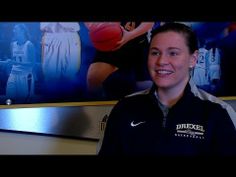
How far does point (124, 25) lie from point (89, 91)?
336 millimetres

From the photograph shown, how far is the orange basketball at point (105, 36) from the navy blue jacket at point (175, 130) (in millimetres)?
338

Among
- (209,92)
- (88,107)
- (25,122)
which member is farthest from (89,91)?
(209,92)

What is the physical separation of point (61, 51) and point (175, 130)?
614 mm

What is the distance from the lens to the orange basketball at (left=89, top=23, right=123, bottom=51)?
1.53 meters

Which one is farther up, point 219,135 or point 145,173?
point 219,135

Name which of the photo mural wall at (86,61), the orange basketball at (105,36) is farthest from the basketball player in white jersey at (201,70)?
the orange basketball at (105,36)

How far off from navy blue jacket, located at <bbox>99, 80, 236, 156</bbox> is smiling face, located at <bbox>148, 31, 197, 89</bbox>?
59mm

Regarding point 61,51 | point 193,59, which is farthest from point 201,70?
point 61,51

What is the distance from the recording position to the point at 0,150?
1570mm

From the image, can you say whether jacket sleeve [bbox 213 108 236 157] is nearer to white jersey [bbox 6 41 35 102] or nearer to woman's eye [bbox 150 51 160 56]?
woman's eye [bbox 150 51 160 56]

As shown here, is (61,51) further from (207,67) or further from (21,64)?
(207,67)

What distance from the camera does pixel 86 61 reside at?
5.03ft

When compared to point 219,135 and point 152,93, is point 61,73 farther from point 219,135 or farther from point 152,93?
point 219,135

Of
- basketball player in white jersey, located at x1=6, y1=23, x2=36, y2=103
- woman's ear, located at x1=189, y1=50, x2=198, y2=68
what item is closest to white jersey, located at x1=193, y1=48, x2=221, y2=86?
woman's ear, located at x1=189, y1=50, x2=198, y2=68
